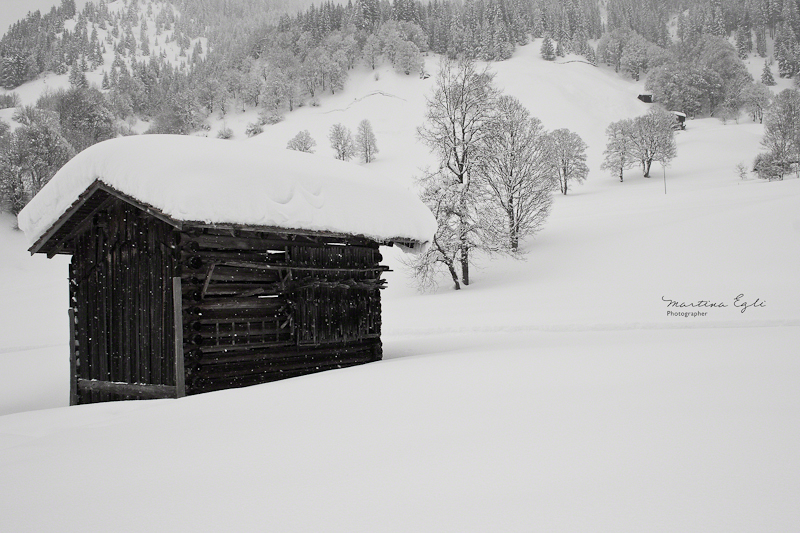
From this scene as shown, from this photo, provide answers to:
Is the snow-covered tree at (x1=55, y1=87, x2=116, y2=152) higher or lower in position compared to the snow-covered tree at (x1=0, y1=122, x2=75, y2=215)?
higher

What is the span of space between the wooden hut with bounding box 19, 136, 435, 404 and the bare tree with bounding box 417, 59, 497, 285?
43.0 ft

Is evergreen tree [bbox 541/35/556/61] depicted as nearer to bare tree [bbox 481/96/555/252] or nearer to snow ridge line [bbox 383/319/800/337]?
bare tree [bbox 481/96/555/252]

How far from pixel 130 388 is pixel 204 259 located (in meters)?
3.22

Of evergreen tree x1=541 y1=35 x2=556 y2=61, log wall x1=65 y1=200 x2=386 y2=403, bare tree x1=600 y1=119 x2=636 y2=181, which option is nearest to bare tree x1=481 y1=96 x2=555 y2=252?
log wall x1=65 y1=200 x2=386 y2=403

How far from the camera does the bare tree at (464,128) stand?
25.2 metres

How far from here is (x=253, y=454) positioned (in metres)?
4.66

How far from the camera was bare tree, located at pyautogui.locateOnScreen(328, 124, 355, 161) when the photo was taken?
65.2 metres

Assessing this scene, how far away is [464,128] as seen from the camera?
25797mm

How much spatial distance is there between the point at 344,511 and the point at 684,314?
16.4m

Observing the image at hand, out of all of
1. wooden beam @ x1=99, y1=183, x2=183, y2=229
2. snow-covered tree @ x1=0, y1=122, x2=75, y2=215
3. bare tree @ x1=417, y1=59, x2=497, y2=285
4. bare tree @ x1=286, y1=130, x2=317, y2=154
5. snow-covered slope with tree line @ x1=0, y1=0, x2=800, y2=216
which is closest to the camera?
wooden beam @ x1=99, y1=183, x2=183, y2=229

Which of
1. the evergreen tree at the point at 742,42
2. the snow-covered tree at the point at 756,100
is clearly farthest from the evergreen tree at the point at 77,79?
the evergreen tree at the point at 742,42

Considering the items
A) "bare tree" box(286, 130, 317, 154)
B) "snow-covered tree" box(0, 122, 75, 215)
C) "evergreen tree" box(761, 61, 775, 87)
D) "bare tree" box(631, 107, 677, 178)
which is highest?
"evergreen tree" box(761, 61, 775, 87)

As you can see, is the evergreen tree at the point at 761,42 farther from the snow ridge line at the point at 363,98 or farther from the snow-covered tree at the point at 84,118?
the snow-covered tree at the point at 84,118

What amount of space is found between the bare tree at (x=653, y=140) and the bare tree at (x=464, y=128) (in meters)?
34.2
